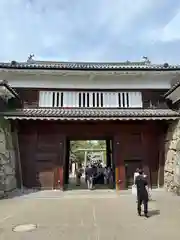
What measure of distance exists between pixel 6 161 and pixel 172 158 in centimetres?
838

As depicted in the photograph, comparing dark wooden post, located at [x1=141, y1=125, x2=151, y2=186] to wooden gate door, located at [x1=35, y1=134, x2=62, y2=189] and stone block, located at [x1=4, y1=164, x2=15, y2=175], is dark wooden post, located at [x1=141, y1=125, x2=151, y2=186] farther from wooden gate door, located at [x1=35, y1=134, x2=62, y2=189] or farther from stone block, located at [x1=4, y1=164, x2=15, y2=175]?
stone block, located at [x1=4, y1=164, x2=15, y2=175]

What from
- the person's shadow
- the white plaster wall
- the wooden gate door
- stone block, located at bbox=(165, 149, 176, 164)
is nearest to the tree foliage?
the white plaster wall

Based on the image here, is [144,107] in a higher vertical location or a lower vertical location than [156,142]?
higher

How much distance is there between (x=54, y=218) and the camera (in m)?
7.29

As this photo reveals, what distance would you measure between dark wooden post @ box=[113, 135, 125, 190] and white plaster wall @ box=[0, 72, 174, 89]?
3.36m

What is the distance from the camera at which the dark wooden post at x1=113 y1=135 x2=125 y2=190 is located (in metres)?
13.0

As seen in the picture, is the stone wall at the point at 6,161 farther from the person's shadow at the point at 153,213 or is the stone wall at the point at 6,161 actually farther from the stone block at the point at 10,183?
the person's shadow at the point at 153,213

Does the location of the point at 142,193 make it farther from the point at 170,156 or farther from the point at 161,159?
the point at 161,159

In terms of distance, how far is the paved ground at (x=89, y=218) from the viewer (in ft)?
18.8

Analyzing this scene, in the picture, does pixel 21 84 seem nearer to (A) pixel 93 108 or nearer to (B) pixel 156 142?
(A) pixel 93 108

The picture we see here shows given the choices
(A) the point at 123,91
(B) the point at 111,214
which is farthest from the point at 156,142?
(B) the point at 111,214

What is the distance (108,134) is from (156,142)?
2.78 metres

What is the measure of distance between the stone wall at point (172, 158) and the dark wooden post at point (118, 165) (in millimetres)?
2372

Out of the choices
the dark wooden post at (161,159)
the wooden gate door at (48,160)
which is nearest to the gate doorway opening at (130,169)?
the dark wooden post at (161,159)
